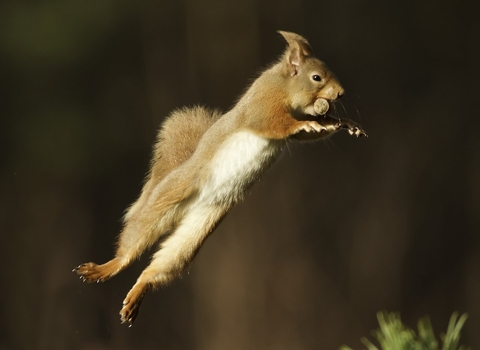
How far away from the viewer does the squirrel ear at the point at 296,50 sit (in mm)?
1545

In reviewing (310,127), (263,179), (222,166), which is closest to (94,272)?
(222,166)

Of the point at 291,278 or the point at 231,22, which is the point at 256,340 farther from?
the point at 231,22

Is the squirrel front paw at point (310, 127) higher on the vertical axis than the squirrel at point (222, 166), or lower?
higher

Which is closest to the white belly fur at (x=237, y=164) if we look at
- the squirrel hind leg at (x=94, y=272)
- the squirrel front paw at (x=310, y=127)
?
the squirrel front paw at (x=310, y=127)

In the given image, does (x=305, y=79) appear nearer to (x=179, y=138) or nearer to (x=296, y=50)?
(x=296, y=50)

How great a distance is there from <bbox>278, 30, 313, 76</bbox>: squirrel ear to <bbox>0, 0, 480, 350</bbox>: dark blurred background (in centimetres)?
152

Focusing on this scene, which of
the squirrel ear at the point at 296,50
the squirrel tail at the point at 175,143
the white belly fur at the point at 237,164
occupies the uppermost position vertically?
the squirrel ear at the point at 296,50

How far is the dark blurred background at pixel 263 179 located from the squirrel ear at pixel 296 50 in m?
1.52

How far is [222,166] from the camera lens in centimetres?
157

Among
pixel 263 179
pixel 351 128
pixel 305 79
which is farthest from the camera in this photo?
pixel 263 179

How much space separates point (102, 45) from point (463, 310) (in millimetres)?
1908

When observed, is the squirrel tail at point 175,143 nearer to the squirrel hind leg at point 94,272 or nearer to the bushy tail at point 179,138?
the bushy tail at point 179,138

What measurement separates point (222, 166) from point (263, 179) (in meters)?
1.58

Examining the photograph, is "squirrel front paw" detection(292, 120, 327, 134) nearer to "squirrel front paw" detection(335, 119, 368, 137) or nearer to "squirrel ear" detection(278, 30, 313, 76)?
→ "squirrel front paw" detection(335, 119, 368, 137)
